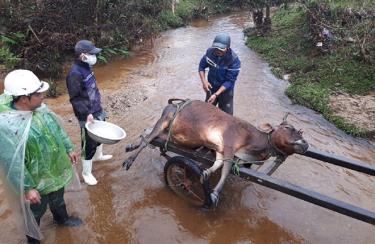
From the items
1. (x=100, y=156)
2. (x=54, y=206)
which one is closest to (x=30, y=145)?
(x=54, y=206)

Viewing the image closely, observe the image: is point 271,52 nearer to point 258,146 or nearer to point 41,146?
point 258,146

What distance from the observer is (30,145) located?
332 cm

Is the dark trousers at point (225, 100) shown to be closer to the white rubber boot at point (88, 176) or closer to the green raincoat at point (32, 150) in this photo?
the white rubber boot at point (88, 176)

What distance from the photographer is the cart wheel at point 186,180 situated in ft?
13.9

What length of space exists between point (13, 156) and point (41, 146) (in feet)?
0.90

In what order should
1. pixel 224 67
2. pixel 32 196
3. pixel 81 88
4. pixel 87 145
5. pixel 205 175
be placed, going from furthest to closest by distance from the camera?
pixel 224 67 → pixel 87 145 → pixel 81 88 → pixel 205 175 → pixel 32 196

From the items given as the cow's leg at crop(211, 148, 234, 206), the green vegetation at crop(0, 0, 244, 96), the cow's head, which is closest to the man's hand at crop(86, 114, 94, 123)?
the cow's leg at crop(211, 148, 234, 206)

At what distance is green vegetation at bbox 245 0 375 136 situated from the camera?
7.69m

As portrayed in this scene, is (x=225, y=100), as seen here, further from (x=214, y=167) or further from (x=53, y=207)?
(x=53, y=207)

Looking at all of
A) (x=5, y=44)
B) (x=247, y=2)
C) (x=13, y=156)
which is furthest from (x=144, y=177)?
(x=247, y=2)

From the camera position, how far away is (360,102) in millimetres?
A: 7238

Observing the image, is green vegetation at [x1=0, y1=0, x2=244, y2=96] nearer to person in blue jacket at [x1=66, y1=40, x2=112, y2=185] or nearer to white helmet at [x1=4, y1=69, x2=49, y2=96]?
person in blue jacket at [x1=66, y1=40, x2=112, y2=185]

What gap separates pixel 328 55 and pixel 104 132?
6.65 m

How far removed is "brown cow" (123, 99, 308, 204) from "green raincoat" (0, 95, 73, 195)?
3.24ft
